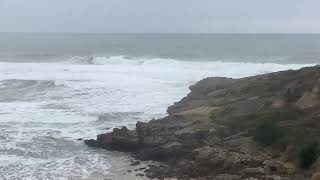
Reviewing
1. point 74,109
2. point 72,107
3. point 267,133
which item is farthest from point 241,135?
point 72,107

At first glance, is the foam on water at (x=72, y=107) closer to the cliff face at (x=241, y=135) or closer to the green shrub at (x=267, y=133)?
the cliff face at (x=241, y=135)

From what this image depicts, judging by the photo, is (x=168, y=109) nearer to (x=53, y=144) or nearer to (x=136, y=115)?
(x=136, y=115)

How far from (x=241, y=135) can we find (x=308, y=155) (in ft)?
14.8

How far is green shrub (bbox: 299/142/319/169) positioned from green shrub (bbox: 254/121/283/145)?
2548mm

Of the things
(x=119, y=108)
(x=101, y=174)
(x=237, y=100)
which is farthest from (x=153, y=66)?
(x=101, y=174)

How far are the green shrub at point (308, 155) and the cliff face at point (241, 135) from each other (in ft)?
0.12

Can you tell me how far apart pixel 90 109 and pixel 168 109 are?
5.36m

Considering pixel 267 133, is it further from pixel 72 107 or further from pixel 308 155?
pixel 72 107

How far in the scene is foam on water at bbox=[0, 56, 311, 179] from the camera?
76.4ft

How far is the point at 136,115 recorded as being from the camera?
1308 inches

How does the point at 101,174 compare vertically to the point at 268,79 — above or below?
below

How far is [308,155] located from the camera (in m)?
20.2

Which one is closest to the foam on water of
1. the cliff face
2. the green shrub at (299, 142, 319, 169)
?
the cliff face

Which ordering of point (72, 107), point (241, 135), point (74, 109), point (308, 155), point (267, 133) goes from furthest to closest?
point (72, 107) → point (74, 109) → point (241, 135) → point (267, 133) → point (308, 155)
